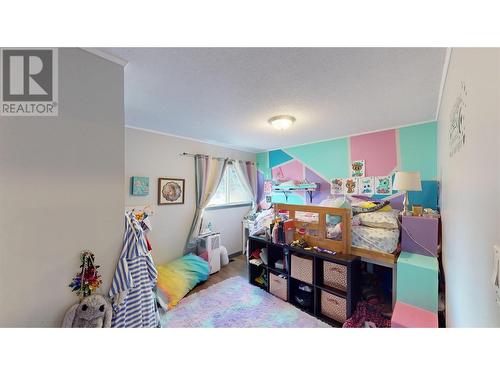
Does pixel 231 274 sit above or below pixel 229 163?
below

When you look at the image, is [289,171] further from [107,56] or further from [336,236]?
[107,56]

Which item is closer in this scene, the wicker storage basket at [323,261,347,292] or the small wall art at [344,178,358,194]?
the wicker storage basket at [323,261,347,292]

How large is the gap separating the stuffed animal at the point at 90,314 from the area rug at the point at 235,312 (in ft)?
3.34

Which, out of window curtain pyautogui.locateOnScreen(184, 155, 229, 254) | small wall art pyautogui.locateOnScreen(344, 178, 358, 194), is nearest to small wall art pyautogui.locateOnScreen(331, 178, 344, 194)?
small wall art pyautogui.locateOnScreen(344, 178, 358, 194)

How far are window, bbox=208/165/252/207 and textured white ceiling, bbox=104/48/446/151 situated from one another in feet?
4.70

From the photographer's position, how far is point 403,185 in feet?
6.41

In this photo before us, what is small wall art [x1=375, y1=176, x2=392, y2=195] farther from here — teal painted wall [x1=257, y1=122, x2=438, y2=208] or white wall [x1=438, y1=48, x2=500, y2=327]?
white wall [x1=438, y1=48, x2=500, y2=327]

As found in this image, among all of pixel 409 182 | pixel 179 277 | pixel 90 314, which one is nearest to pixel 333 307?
pixel 409 182

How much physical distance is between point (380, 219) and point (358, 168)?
3.55ft

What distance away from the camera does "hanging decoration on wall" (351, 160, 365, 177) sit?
2.87 metres
